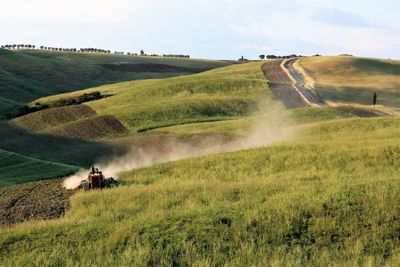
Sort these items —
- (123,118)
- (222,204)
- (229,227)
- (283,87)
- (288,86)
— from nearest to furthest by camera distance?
(229,227) → (222,204) → (123,118) → (283,87) → (288,86)

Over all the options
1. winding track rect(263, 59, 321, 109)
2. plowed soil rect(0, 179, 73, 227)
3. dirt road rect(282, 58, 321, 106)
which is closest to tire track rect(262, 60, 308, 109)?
winding track rect(263, 59, 321, 109)

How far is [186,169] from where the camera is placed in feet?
90.1

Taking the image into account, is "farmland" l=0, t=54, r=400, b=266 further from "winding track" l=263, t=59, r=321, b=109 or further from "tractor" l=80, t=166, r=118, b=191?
"winding track" l=263, t=59, r=321, b=109

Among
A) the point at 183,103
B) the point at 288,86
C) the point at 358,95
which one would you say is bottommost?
the point at 183,103

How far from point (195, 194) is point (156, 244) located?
19.7 feet

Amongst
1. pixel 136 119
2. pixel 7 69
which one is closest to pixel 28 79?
pixel 7 69

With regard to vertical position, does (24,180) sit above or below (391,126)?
below

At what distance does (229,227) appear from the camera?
14148 millimetres

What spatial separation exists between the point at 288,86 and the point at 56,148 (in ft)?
133

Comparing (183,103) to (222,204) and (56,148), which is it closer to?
(56,148)

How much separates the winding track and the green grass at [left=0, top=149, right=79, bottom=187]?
3397cm

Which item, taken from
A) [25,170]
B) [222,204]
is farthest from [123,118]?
[222,204]

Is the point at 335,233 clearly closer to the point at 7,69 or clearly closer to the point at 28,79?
the point at 28,79

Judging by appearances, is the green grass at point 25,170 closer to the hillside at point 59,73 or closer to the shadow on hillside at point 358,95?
the shadow on hillside at point 358,95
